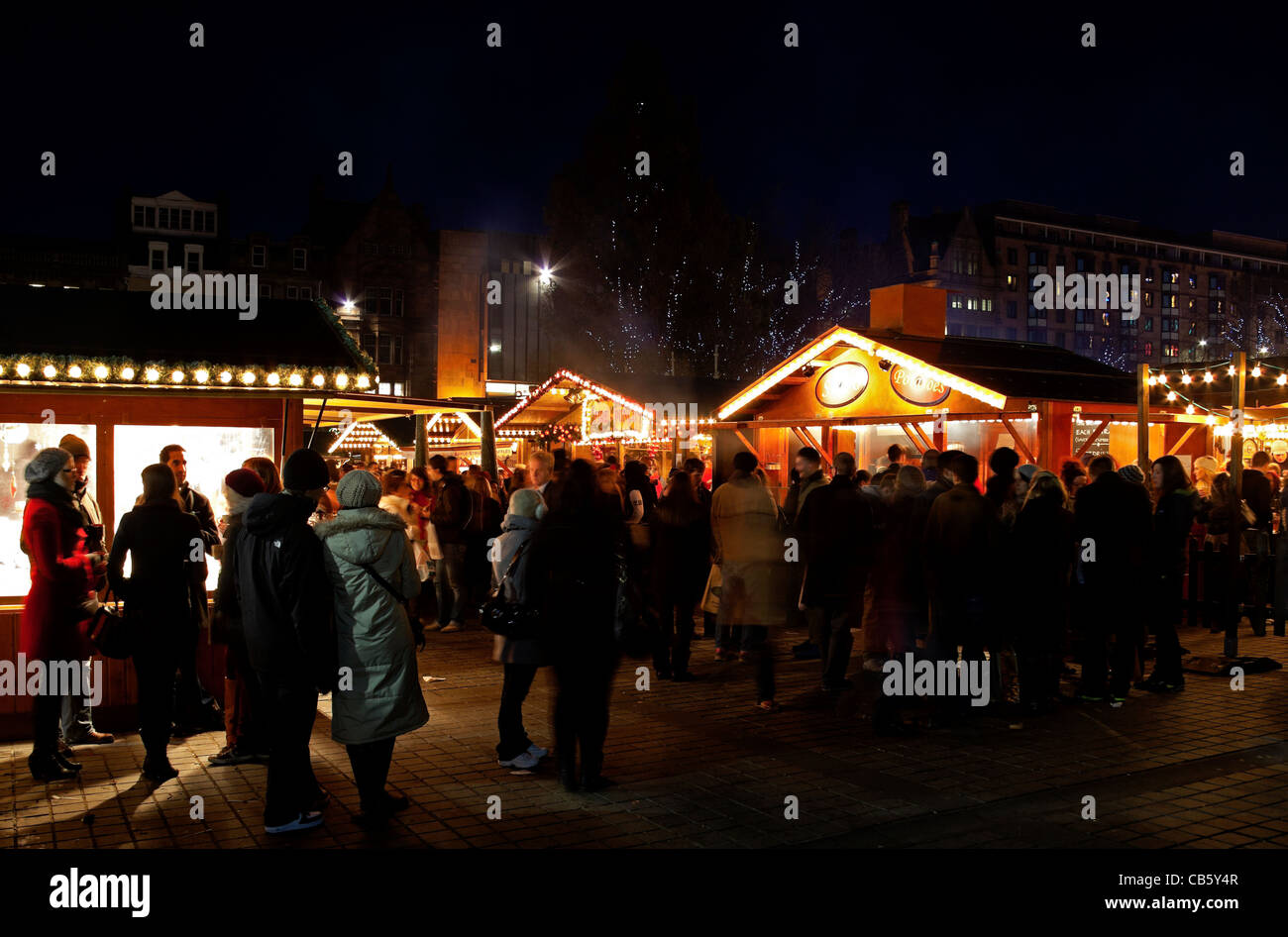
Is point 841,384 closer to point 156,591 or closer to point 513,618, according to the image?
point 513,618

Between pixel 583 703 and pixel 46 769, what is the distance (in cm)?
312

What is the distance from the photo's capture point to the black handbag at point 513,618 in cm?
587

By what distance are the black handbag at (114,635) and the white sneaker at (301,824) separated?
169cm

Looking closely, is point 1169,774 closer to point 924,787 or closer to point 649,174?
point 924,787

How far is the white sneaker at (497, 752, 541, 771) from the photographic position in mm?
6070

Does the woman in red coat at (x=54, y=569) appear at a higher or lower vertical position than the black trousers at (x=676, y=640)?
higher

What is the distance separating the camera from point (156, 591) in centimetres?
605

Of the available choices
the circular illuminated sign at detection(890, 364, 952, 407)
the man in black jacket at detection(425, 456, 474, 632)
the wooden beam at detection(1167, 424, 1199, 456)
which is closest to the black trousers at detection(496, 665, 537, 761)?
the man in black jacket at detection(425, 456, 474, 632)

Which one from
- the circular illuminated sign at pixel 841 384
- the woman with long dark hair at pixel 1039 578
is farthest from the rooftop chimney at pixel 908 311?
the woman with long dark hair at pixel 1039 578

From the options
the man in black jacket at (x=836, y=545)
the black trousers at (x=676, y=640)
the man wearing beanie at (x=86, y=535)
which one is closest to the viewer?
the man wearing beanie at (x=86, y=535)

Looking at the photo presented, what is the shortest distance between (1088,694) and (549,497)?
4.77 m

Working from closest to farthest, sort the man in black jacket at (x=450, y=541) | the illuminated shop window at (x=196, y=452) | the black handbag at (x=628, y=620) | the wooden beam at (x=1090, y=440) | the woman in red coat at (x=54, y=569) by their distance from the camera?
1. the black handbag at (x=628, y=620)
2. the woman in red coat at (x=54, y=569)
3. the illuminated shop window at (x=196, y=452)
4. the man in black jacket at (x=450, y=541)
5. the wooden beam at (x=1090, y=440)

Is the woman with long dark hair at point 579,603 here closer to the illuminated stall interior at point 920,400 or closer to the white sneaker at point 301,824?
the white sneaker at point 301,824

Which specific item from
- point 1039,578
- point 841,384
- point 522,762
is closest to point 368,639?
point 522,762
